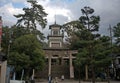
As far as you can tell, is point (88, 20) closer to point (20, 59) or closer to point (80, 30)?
point (80, 30)

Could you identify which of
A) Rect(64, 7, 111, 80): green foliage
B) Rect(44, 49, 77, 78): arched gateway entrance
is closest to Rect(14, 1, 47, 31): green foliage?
Rect(44, 49, 77, 78): arched gateway entrance

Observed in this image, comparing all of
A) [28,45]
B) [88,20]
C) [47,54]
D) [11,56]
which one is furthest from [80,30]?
[47,54]

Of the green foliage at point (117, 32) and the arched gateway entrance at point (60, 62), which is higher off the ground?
the green foliage at point (117, 32)

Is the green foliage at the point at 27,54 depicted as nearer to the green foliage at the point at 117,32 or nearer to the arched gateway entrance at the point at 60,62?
the arched gateway entrance at the point at 60,62

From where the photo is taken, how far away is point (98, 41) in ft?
97.3

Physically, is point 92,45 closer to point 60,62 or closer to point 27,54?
point 27,54

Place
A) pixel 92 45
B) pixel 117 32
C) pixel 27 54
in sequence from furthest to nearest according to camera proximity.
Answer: pixel 117 32 < pixel 27 54 < pixel 92 45

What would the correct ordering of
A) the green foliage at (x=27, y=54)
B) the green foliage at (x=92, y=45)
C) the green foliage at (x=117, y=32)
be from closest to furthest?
the green foliage at (x=92, y=45) → the green foliage at (x=27, y=54) → the green foliage at (x=117, y=32)

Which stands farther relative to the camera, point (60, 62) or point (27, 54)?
point (60, 62)

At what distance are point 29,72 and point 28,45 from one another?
16.6 feet

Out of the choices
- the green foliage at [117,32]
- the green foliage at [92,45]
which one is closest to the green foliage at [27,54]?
the green foliage at [92,45]

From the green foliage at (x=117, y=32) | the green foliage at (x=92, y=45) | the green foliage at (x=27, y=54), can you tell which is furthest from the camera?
the green foliage at (x=117, y=32)

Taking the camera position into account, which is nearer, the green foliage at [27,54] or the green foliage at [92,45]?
the green foliage at [92,45]

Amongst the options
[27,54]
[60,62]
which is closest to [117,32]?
[60,62]
